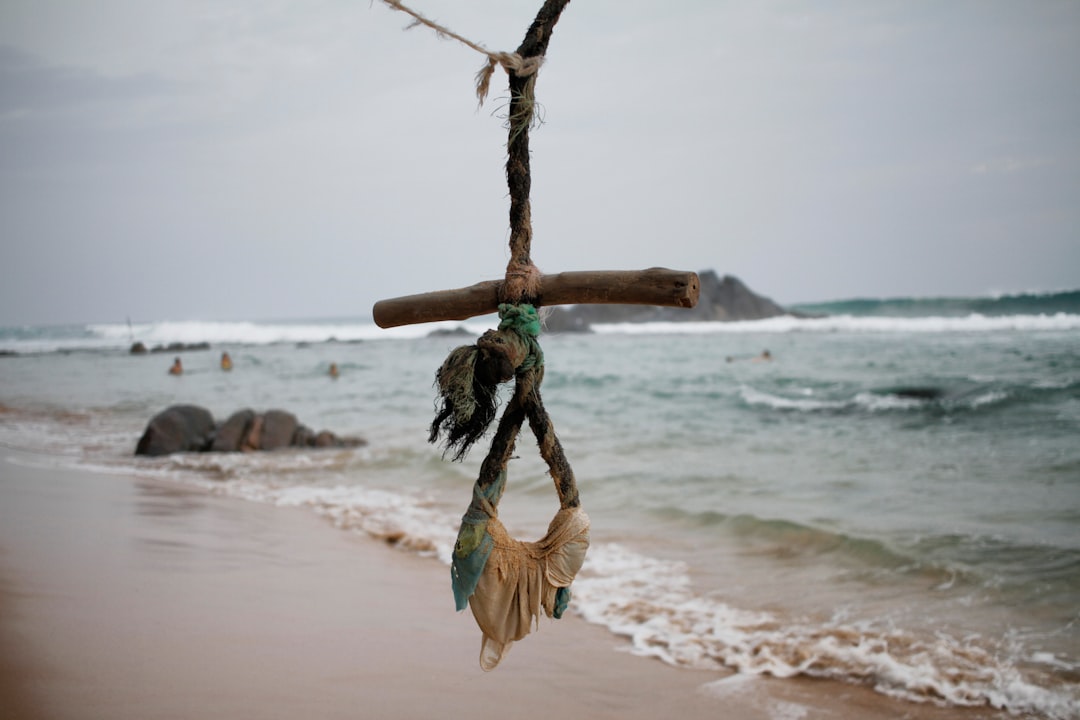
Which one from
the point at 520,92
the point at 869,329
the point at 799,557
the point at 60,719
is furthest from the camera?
the point at 869,329

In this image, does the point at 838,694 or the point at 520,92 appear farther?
the point at 838,694

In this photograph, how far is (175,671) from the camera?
3.24 m

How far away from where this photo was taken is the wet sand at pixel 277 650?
3.08 m

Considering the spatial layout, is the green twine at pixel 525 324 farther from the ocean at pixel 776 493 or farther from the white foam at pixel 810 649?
the white foam at pixel 810 649

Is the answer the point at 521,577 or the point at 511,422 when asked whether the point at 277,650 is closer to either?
the point at 521,577

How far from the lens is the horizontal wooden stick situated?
1.94m

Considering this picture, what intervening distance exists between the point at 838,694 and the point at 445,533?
156 inches

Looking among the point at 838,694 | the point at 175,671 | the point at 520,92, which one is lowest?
the point at 838,694

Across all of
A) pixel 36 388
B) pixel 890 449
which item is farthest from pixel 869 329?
pixel 36 388

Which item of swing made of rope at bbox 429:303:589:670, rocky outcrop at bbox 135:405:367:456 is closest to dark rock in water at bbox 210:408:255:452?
rocky outcrop at bbox 135:405:367:456

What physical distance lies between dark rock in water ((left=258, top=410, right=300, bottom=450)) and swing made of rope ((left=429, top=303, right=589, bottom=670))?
1023cm

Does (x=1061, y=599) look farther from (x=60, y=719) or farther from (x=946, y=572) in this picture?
(x=60, y=719)

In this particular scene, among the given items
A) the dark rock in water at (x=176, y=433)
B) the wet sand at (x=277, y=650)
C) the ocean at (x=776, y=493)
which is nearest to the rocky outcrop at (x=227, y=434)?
the dark rock in water at (x=176, y=433)

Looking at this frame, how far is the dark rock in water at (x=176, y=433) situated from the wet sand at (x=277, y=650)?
17.3 feet
